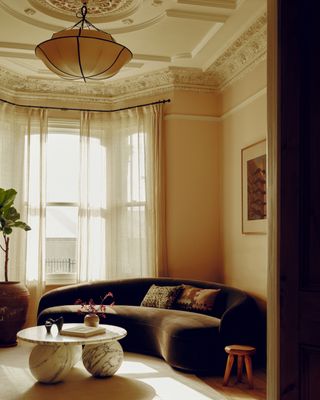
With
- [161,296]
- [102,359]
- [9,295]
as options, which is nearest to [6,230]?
[9,295]

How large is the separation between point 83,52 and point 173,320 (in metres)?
2.75

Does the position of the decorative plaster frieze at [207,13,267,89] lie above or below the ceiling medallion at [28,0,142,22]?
below

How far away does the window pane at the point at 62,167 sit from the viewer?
7.08 m

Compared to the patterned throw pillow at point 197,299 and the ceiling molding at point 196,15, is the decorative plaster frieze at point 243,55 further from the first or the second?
the patterned throw pillow at point 197,299

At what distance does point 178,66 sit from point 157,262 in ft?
8.13

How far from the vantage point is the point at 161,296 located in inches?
240

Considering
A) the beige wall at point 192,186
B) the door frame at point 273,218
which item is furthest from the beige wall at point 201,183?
the door frame at point 273,218

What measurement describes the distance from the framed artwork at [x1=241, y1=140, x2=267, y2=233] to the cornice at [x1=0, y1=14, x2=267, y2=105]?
1.00 meters

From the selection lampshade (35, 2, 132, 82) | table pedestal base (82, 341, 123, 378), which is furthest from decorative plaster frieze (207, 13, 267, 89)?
table pedestal base (82, 341, 123, 378)

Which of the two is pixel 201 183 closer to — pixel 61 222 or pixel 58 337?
pixel 61 222

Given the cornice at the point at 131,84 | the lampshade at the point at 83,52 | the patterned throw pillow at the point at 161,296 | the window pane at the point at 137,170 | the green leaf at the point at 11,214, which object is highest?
the cornice at the point at 131,84

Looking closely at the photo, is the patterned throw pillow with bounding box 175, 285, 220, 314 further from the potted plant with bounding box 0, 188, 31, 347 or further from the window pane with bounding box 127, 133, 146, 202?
the potted plant with bounding box 0, 188, 31, 347

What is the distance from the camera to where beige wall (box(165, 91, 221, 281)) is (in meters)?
6.72

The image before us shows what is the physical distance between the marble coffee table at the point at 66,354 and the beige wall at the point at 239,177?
1.71 meters
